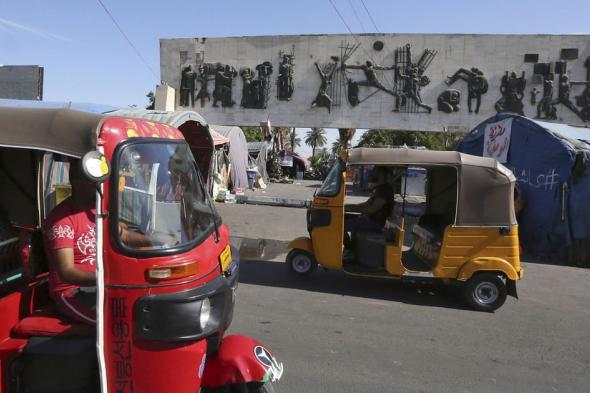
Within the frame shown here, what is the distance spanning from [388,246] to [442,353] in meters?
1.91

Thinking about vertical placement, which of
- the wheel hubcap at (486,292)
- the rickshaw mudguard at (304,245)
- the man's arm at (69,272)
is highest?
the man's arm at (69,272)

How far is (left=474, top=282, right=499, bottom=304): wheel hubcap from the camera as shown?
6082 mm

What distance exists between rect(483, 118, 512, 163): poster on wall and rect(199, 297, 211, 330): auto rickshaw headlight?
10542mm

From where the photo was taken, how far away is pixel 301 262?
7.08 metres

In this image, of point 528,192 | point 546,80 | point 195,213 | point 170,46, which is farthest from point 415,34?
point 195,213

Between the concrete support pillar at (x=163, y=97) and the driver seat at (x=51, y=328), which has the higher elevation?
the concrete support pillar at (x=163, y=97)

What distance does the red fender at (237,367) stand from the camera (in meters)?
2.67

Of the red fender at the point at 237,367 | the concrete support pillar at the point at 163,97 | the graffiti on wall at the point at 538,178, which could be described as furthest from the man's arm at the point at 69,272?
the concrete support pillar at the point at 163,97

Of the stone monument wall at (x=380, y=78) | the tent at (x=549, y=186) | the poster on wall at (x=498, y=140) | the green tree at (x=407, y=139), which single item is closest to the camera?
the tent at (x=549, y=186)

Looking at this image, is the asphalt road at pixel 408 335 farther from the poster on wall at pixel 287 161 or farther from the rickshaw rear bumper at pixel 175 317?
the poster on wall at pixel 287 161

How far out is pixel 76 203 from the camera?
2711mm

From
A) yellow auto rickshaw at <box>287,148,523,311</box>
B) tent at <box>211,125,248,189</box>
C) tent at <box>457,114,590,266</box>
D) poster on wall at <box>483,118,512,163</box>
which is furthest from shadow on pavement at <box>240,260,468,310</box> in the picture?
tent at <box>211,125,248,189</box>

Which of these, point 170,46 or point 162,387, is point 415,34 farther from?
point 162,387

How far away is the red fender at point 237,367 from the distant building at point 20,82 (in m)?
21.6
